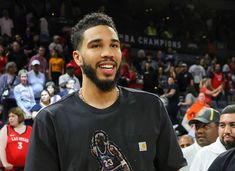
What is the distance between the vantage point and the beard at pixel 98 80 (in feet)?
8.41

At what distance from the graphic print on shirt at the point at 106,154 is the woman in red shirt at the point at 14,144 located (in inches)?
215

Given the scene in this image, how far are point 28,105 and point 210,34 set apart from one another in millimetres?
14885

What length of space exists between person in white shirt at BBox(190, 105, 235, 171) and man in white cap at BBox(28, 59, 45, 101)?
8.02m

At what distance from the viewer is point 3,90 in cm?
1202

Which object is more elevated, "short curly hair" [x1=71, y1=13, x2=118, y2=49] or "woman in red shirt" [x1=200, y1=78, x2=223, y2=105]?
"short curly hair" [x1=71, y1=13, x2=118, y2=49]

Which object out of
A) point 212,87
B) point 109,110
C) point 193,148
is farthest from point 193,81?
point 109,110

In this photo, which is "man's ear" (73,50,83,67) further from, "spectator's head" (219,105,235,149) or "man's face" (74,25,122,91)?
"spectator's head" (219,105,235,149)

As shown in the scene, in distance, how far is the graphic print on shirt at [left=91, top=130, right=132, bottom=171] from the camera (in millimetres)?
2520

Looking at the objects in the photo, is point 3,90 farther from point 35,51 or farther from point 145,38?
point 145,38

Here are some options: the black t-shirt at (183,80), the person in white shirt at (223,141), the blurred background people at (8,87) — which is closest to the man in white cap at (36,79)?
the blurred background people at (8,87)

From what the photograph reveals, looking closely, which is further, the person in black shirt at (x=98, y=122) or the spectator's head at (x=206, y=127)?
the spectator's head at (x=206, y=127)

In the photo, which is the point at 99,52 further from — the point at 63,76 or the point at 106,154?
the point at 63,76

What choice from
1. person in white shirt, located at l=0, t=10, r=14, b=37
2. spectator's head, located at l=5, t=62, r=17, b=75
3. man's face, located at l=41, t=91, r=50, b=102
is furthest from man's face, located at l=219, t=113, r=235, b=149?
person in white shirt, located at l=0, t=10, r=14, b=37

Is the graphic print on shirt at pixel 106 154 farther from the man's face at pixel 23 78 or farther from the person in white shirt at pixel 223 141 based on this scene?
the man's face at pixel 23 78
